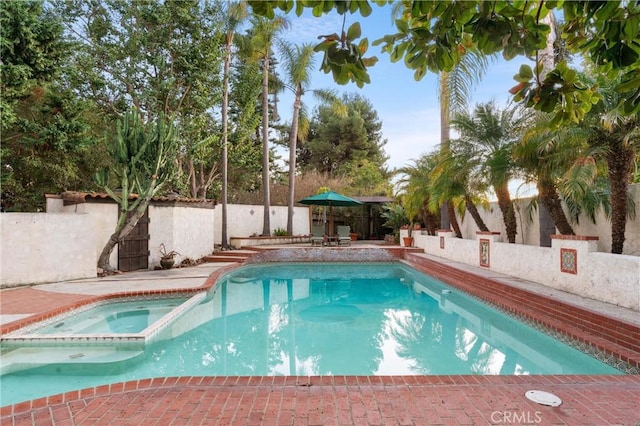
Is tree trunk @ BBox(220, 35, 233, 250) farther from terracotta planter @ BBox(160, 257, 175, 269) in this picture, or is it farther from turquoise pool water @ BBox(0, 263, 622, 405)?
turquoise pool water @ BBox(0, 263, 622, 405)

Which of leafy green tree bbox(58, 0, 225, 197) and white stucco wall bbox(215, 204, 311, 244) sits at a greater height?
leafy green tree bbox(58, 0, 225, 197)

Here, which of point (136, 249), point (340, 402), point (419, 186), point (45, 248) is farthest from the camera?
point (419, 186)

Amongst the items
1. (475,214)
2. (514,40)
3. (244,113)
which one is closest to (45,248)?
(514,40)

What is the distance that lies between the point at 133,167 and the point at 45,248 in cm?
298

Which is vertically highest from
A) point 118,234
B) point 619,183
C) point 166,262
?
point 619,183

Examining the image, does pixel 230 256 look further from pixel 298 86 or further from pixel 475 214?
pixel 298 86

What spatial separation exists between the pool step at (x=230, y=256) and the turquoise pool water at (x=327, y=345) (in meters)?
4.62

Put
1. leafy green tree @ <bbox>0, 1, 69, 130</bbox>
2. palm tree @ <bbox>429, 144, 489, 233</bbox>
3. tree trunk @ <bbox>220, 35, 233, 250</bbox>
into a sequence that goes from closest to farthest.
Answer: leafy green tree @ <bbox>0, 1, 69, 130</bbox>, palm tree @ <bbox>429, 144, 489, 233</bbox>, tree trunk @ <bbox>220, 35, 233, 250</bbox>

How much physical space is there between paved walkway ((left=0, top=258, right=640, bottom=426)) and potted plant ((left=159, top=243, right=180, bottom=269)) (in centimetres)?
892

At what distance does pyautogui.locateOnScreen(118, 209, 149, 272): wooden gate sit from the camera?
11.3 m

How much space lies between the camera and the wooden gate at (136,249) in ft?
37.1

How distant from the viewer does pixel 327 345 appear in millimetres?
5945

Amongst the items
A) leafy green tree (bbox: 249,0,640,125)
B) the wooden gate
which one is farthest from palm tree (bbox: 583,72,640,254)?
the wooden gate

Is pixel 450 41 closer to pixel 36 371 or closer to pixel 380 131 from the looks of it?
pixel 36 371
